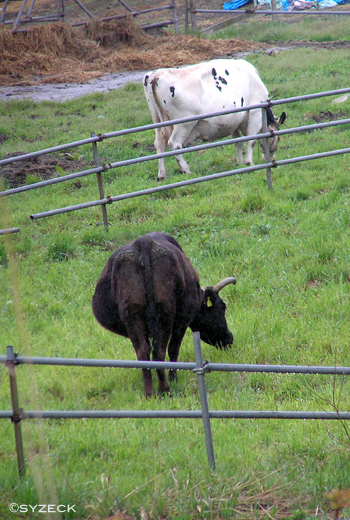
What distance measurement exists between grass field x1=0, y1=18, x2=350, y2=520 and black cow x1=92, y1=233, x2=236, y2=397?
0.42 m

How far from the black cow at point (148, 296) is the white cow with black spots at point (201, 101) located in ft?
17.5

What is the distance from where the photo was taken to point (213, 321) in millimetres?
5562

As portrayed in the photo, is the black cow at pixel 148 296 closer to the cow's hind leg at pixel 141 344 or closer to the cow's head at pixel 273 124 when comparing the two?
the cow's hind leg at pixel 141 344

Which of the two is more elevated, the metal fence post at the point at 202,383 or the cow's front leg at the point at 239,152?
the metal fence post at the point at 202,383

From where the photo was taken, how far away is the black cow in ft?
15.7

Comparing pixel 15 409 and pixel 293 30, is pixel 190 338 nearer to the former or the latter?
pixel 15 409

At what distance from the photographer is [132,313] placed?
4.77 metres

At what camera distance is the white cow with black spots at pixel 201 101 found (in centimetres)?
1059

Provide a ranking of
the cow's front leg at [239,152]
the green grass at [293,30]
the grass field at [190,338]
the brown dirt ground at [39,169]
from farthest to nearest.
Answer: the green grass at [293,30] → the cow's front leg at [239,152] → the brown dirt ground at [39,169] → the grass field at [190,338]

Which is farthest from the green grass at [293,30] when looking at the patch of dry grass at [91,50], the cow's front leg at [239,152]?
the cow's front leg at [239,152]

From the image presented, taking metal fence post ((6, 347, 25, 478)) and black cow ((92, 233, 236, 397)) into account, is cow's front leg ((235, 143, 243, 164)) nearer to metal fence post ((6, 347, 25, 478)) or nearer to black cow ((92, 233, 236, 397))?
black cow ((92, 233, 236, 397))

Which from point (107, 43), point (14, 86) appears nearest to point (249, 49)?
point (107, 43)

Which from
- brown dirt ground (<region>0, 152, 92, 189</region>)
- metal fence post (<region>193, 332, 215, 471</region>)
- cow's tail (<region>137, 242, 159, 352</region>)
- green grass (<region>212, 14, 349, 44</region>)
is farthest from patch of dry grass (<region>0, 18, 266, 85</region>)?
metal fence post (<region>193, 332, 215, 471</region>)

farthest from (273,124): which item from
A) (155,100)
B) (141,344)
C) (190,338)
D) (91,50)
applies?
(91,50)
